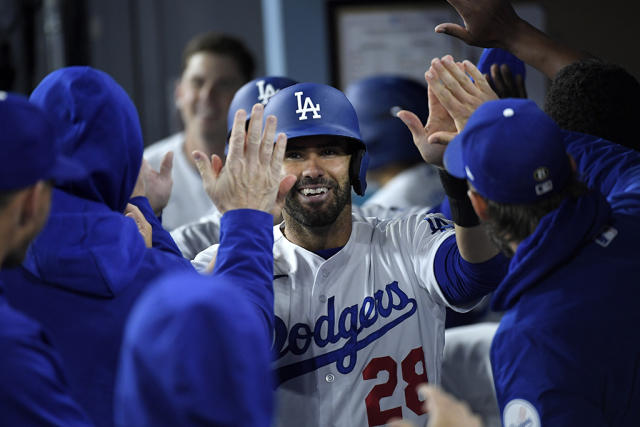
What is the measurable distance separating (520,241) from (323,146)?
776 millimetres

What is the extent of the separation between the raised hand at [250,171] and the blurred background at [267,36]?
111 inches

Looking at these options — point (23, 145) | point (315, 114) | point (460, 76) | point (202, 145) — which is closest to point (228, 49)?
point (202, 145)

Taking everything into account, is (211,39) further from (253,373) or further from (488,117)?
(253,373)

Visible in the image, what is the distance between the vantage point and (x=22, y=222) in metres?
1.39

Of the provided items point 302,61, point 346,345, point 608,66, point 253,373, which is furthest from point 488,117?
point 302,61

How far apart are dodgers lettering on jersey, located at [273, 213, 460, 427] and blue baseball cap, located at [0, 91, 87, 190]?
915mm

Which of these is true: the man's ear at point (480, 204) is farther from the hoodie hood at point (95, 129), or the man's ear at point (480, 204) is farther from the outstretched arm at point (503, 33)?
the hoodie hood at point (95, 129)

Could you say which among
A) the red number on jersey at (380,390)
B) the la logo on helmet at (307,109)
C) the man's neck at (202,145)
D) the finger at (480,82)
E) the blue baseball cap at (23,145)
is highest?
the blue baseball cap at (23,145)

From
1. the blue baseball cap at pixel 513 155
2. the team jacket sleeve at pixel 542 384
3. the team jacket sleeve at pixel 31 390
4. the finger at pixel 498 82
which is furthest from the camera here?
the finger at pixel 498 82

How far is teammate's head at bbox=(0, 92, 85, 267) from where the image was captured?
134 centimetres

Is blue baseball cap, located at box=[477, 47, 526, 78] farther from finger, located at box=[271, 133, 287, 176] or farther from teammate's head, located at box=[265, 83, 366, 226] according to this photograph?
finger, located at box=[271, 133, 287, 176]

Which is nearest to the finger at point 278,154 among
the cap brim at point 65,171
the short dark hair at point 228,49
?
the cap brim at point 65,171

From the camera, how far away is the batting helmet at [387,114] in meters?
4.05

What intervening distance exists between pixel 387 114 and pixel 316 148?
6.20 ft
